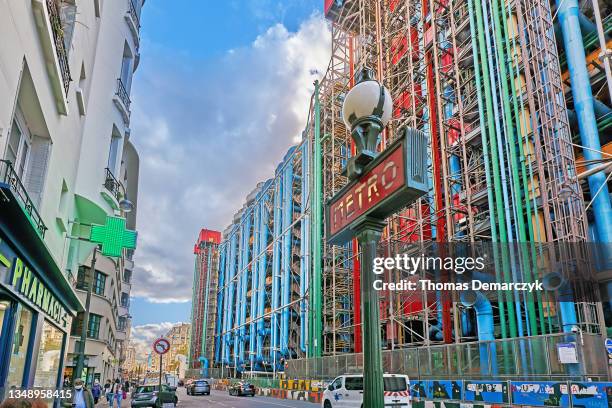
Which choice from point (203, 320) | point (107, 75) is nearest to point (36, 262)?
point (107, 75)

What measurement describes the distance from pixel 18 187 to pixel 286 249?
38707 millimetres

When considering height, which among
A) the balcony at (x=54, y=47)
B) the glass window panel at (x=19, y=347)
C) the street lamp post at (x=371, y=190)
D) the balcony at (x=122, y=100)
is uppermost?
the balcony at (x=122, y=100)

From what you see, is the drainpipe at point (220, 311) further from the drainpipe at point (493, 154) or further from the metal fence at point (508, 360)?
the drainpipe at point (493, 154)

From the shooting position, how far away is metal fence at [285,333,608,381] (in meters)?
14.7

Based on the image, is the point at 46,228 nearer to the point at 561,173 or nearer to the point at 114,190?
the point at 114,190

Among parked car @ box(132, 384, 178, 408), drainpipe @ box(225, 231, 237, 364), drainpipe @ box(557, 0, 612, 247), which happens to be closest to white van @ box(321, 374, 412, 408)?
parked car @ box(132, 384, 178, 408)

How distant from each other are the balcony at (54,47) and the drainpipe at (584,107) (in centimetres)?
1872

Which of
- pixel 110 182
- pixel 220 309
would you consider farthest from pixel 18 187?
pixel 220 309

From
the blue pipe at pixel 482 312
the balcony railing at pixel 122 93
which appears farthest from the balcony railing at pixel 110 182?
the blue pipe at pixel 482 312

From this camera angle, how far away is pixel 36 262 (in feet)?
30.0

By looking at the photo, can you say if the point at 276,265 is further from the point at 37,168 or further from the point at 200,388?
the point at 37,168

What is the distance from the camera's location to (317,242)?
3941 cm

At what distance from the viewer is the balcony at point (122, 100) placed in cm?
1854

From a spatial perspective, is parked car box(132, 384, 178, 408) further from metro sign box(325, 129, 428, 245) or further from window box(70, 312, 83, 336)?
metro sign box(325, 129, 428, 245)
